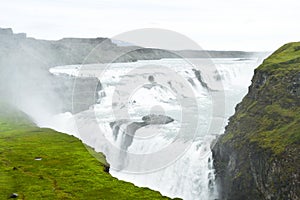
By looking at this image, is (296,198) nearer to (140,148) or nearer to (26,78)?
(140,148)

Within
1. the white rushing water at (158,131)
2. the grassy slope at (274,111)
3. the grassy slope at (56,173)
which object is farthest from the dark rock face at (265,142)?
the grassy slope at (56,173)

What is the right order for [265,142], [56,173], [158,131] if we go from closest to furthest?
[56,173]
[265,142]
[158,131]

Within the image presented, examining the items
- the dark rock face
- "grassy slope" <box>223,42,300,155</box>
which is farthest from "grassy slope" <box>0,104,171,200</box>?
"grassy slope" <box>223,42,300,155</box>

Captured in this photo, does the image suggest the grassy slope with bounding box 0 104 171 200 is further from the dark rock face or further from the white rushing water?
the dark rock face

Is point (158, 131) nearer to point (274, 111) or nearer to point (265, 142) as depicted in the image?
point (274, 111)

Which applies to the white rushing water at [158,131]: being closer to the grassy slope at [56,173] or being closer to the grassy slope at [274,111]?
the grassy slope at [274,111]

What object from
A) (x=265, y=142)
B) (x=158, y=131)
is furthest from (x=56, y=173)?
(x=158, y=131)

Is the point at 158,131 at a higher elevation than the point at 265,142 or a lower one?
lower
